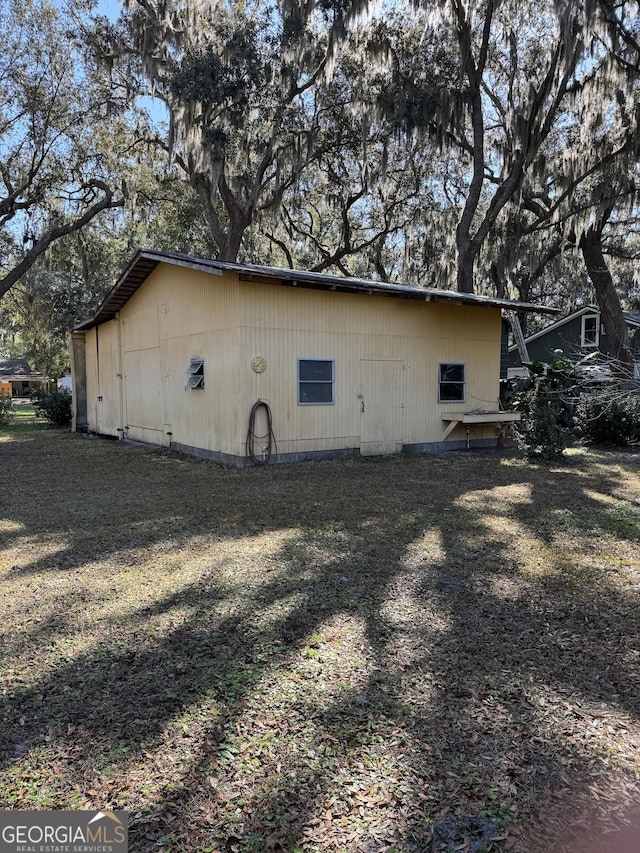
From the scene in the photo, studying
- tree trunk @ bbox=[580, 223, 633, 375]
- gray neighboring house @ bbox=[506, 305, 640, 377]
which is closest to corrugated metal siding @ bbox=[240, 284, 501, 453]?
tree trunk @ bbox=[580, 223, 633, 375]

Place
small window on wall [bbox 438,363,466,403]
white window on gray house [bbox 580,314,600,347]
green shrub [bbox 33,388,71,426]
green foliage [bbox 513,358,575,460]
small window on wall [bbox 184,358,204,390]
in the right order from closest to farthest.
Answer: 1. green foliage [bbox 513,358,575,460]
2. small window on wall [bbox 184,358,204,390]
3. small window on wall [bbox 438,363,466,403]
4. green shrub [bbox 33,388,71,426]
5. white window on gray house [bbox 580,314,600,347]

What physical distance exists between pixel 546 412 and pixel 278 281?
5.06 meters

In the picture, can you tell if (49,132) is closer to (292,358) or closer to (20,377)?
(292,358)

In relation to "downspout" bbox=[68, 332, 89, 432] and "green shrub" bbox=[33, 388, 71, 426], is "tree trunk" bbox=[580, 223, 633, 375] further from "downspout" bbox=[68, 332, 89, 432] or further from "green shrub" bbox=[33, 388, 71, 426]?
"green shrub" bbox=[33, 388, 71, 426]

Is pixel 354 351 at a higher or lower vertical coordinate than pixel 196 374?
higher

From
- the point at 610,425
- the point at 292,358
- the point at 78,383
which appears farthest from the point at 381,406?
the point at 78,383

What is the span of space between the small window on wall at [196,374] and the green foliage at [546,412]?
19.4ft

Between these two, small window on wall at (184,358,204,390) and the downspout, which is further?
the downspout

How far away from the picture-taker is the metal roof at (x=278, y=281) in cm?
866

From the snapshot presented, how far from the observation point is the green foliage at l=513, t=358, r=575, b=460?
9.55m

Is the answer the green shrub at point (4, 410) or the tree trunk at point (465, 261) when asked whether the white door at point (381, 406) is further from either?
the green shrub at point (4, 410)

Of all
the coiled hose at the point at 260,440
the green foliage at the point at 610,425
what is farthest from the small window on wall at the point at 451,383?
the coiled hose at the point at 260,440

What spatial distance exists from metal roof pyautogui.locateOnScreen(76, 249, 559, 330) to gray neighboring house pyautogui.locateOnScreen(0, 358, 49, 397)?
38.3 meters

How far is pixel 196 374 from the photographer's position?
10.1m
